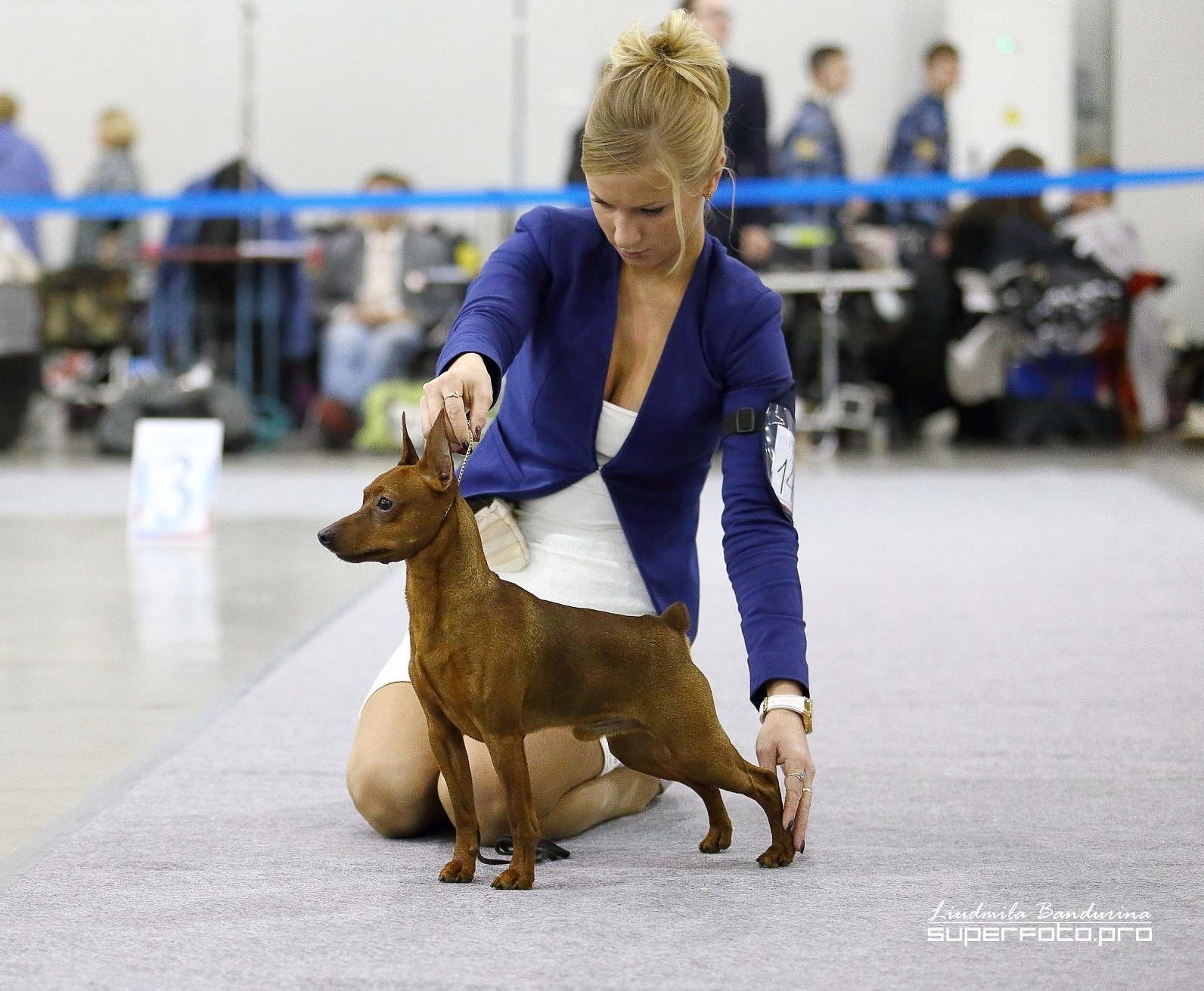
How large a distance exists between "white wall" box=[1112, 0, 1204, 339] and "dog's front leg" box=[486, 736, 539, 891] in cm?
885

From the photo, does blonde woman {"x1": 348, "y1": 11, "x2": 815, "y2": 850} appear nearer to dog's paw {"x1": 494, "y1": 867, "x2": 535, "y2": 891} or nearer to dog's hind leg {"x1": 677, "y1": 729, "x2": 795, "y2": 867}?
dog's hind leg {"x1": 677, "y1": 729, "x2": 795, "y2": 867}

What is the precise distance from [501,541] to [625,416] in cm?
22

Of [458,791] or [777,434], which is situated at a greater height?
[777,434]

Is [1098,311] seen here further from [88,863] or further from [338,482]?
[88,863]

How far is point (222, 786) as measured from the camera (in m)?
2.08

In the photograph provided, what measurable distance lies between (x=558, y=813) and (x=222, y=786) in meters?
0.49

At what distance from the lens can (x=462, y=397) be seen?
156 centimetres

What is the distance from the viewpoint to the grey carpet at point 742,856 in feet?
4.69

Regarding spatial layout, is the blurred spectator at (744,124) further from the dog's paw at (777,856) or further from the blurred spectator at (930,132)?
the dog's paw at (777,856)

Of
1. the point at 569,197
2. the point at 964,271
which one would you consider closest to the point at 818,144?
the point at 964,271

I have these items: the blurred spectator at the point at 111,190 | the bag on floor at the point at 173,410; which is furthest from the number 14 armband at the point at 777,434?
the blurred spectator at the point at 111,190

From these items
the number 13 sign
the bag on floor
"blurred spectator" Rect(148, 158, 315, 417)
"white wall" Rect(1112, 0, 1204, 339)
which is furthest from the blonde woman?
"white wall" Rect(1112, 0, 1204, 339)

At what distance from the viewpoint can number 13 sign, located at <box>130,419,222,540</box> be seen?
14.8 ft

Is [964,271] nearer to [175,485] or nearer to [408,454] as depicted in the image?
[175,485]
